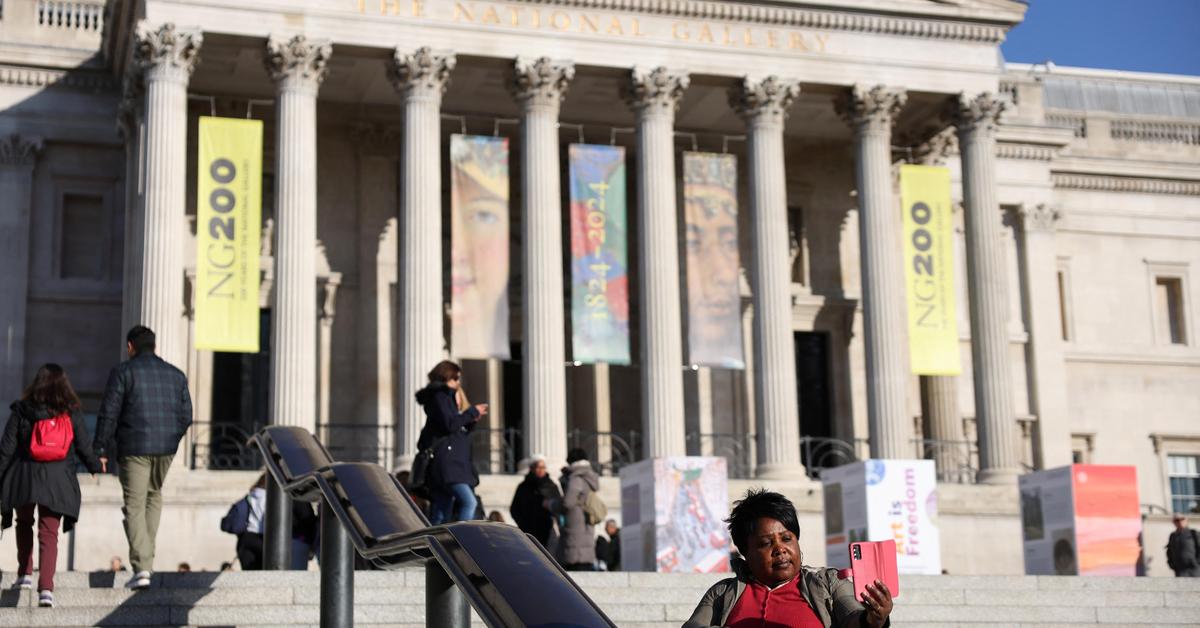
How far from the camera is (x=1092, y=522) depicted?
20688 millimetres

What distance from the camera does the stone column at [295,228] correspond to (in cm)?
2694

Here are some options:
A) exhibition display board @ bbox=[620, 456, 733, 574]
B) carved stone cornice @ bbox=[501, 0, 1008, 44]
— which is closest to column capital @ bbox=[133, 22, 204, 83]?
carved stone cornice @ bbox=[501, 0, 1008, 44]

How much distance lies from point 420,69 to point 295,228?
3520 millimetres

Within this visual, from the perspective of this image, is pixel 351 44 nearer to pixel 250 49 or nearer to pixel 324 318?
pixel 250 49

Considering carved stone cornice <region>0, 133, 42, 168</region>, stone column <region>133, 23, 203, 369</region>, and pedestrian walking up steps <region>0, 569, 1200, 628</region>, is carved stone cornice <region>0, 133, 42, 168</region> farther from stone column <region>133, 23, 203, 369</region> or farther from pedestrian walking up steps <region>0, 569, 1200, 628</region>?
pedestrian walking up steps <region>0, 569, 1200, 628</region>

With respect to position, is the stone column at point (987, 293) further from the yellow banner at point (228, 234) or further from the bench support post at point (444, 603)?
the bench support post at point (444, 603)

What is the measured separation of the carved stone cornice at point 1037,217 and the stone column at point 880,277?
25.4 ft

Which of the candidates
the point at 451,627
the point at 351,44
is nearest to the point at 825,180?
the point at 351,44

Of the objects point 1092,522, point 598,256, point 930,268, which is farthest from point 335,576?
point 930,268

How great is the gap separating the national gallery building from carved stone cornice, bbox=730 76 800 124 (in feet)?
0.19

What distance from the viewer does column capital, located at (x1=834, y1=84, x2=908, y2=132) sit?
31.0 meters

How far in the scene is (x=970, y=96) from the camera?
104 feet

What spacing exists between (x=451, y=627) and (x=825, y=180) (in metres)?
29.2

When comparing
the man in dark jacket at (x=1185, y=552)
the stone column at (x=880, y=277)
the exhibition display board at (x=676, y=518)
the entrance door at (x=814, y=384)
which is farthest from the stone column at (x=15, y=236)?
the man in dark jacket at (x=1185, y=552)
